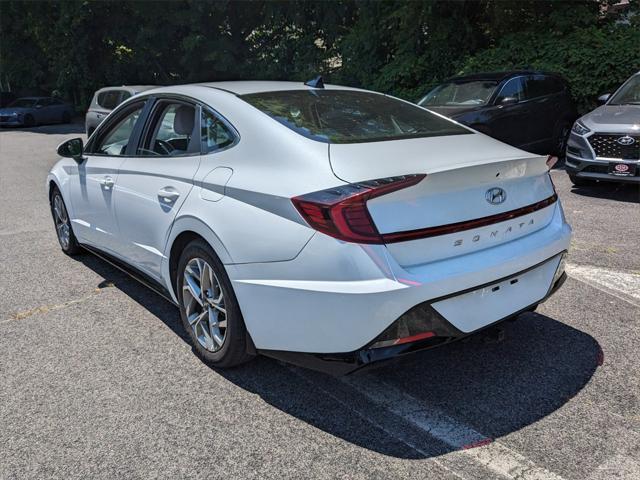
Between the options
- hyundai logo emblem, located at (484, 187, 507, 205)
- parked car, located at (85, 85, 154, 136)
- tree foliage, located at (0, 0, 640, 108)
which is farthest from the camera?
parked car, located at (85, 85, 154, 136)

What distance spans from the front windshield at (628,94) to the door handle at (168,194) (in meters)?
6.82

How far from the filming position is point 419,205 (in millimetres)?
2604

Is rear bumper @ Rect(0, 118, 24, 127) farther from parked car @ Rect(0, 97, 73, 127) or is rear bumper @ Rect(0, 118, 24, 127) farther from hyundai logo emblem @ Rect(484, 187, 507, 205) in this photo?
hyundai logo emblem @ Rect(484, 187, 507, 205)

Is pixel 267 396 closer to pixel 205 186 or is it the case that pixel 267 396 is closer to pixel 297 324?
pixel 297 324

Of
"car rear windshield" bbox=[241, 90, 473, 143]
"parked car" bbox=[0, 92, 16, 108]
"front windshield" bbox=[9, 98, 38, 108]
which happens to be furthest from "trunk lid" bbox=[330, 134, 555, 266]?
"parked car" bbox=[0, 92, 16, 108]

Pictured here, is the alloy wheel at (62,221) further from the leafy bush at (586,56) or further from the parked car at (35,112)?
the parked car at (35,112)

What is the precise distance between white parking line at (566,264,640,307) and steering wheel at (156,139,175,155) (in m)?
3.18

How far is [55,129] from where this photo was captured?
77.4 ft

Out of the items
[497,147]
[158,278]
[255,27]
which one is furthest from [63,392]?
[255,27]

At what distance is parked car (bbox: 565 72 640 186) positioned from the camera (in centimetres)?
685

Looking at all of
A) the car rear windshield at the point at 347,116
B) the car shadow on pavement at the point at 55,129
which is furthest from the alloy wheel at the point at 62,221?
the car shadow on pavement at the point at 55,129

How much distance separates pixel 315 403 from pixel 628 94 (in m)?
7.20

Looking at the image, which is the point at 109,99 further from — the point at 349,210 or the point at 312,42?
the point at 349,210

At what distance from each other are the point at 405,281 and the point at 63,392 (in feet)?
6.39
